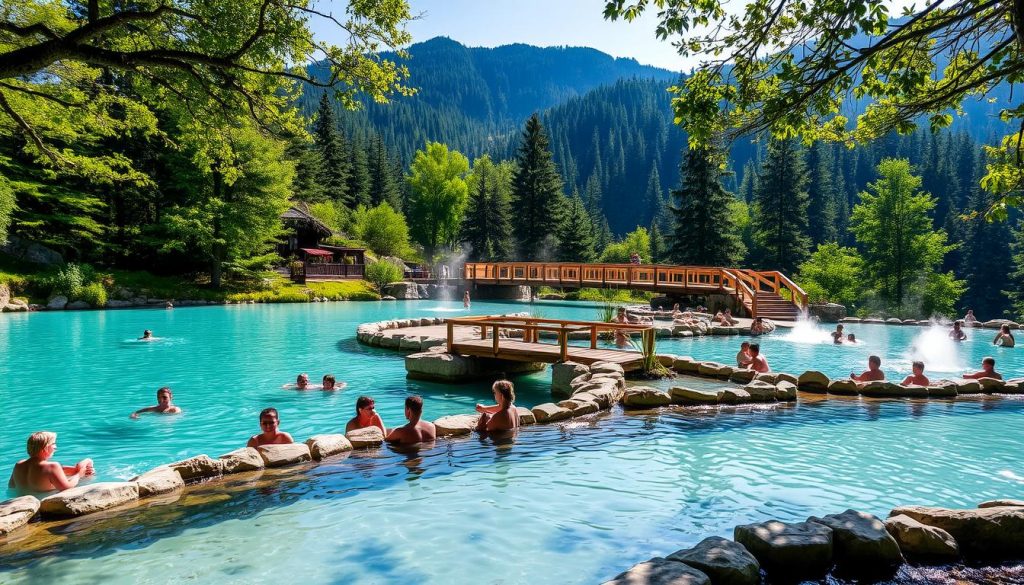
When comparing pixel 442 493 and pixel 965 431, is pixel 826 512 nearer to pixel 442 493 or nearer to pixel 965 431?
pixel 442 493

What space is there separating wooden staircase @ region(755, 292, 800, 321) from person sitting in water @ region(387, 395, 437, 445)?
19724mm

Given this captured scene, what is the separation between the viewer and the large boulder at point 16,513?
473cm

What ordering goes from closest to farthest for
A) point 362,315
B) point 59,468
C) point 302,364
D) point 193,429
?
point 59,468 < point 193,429 < point 302,364 < point 362,315

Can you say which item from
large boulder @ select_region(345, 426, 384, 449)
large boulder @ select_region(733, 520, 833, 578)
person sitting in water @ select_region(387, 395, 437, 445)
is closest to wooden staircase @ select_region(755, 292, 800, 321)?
person sitting in water @ select_region(387, 395, 437, 445)

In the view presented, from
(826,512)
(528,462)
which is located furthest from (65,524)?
(826,512)

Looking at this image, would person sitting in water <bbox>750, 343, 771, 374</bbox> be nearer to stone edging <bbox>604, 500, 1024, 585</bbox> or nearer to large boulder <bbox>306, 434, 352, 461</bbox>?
stone edging <bbox>604, 500, 1024, 585</bbox>

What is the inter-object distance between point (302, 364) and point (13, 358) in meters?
7.16

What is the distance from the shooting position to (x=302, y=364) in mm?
14312

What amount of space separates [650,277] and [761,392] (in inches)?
837

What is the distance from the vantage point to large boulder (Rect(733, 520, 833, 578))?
4.14 meters

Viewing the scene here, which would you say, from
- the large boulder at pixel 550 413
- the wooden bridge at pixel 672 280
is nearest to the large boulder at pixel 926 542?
the large boulder at pixel 550 413

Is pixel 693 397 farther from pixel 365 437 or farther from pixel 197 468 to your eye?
pixel 197 468

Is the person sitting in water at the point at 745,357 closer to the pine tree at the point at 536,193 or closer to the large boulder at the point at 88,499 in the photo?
the large boulder at the point at 88,499

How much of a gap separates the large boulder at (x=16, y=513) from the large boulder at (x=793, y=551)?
571 centimetres
